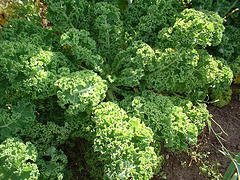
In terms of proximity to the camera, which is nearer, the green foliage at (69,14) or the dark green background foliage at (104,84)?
the dark green background foliage at (104,84)

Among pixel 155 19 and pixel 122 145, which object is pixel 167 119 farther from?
pixel 155 19

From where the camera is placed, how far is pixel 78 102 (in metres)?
3.53

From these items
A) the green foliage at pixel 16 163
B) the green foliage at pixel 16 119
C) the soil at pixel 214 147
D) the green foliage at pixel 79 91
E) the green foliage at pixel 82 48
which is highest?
the green foliage at pixel 82 48

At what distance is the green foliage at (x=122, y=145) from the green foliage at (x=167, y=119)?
190mm

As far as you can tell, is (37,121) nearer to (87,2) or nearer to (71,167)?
(71,167)

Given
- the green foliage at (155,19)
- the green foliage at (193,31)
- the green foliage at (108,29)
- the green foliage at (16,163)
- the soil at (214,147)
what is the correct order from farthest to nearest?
the soil at (214,147) < the green foliage at (155,19) < the green foliage at (108,29) < the green foliage at (193,31) < the green foliage at (16,163)

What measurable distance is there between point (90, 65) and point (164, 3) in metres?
0.95

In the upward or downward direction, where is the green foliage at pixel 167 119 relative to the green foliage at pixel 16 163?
upward

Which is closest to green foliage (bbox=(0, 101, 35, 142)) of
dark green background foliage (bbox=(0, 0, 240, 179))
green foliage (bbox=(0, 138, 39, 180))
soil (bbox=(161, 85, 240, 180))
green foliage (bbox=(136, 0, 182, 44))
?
dark green background foliage (bbox=(0, 0, 240, 179))

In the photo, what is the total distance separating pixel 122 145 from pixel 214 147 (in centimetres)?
153

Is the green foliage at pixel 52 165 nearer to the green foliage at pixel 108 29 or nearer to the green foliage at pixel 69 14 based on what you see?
the green foliage at pixel 108 29

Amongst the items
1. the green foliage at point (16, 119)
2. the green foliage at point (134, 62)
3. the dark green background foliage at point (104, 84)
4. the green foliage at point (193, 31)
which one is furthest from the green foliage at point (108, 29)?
the green foliage at point (16, 119)

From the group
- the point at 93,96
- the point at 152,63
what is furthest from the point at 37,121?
the point at 152,63

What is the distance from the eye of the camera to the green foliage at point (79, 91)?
3502 mm
